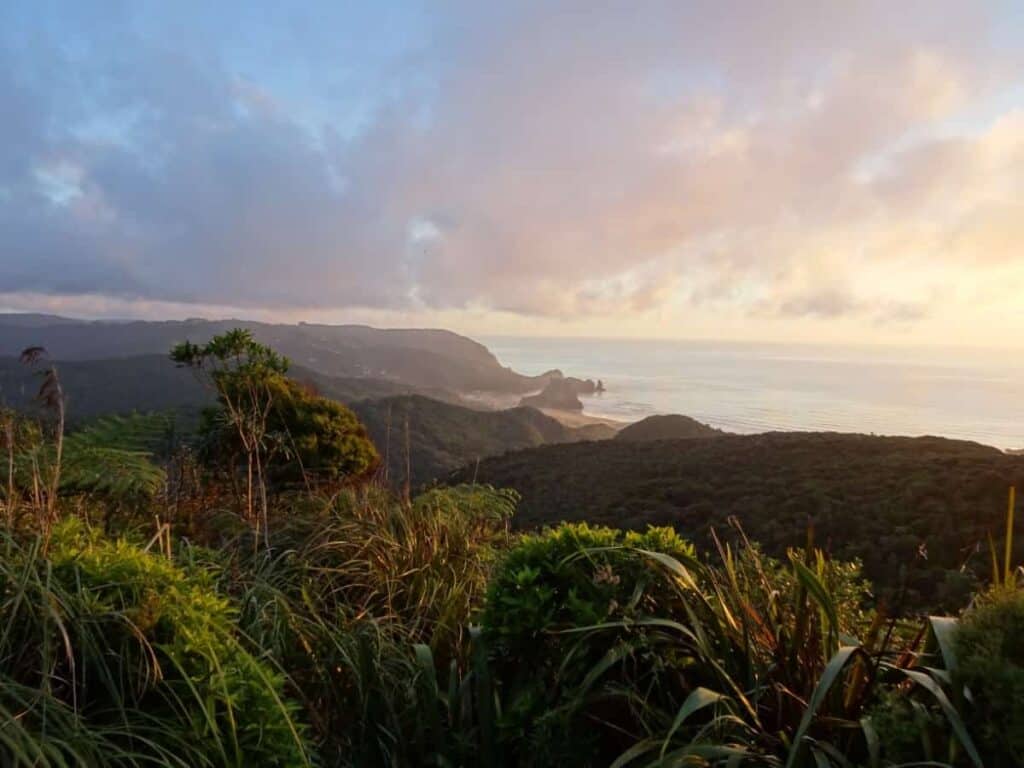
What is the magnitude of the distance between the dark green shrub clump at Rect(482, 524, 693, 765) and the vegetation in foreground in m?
0.01

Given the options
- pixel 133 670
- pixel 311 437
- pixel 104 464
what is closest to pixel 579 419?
pixel 311 437

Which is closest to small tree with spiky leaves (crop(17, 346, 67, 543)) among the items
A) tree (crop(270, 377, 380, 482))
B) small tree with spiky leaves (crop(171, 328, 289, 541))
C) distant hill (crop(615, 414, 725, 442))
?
small tree with spiky leaves (crop(171, 328, 289, 541))

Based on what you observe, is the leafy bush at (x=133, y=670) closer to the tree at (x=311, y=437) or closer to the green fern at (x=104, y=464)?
the green fern at (x=104, y=464)

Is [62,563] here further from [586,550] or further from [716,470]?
[716,470]

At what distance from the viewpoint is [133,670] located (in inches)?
75.9

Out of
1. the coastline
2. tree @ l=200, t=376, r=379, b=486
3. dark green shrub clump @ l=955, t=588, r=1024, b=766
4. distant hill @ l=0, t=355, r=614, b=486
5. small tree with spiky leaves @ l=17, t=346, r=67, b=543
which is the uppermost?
small tree with spiky leaves @ l=17, t=346, r=67, b=543

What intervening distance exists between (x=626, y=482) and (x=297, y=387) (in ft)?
31.7

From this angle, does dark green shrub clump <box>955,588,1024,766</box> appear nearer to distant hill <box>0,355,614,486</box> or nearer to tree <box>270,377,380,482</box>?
tree <box>270,377,380,482</box>

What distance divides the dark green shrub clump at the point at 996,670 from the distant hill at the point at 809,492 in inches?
186

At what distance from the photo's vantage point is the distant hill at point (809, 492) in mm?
10461

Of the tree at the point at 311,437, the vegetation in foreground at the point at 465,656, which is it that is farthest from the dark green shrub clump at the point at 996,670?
the tree at the point at 311,437

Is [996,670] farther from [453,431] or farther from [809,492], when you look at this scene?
[453,431]

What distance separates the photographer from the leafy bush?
1829mm

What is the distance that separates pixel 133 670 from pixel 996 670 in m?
2.22
